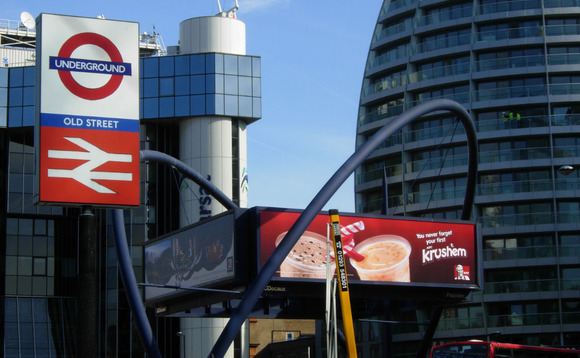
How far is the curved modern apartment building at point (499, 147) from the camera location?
95244 mm

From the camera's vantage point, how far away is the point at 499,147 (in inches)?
3962

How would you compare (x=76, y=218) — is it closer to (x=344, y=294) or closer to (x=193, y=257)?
(x=193, y=257)

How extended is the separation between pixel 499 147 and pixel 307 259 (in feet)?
197

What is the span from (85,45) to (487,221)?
76.9 m

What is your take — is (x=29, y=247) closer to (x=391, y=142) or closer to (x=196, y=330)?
(x=196, y=330)

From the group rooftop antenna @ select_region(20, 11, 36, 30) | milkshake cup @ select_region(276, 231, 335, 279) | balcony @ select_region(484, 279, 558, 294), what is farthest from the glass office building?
milkshake cup @ select_region(276, 231, 335, 279)

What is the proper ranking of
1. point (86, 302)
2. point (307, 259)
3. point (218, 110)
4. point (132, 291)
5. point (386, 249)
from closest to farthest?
point (86, 302), point (307, 259), point (132, 291), point (386, 249), point (218, 110)

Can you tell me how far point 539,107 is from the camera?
99875mm

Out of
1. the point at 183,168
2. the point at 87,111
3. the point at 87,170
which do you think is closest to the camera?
the point at 87,170

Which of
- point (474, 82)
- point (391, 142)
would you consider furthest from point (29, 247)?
point (474, 82)

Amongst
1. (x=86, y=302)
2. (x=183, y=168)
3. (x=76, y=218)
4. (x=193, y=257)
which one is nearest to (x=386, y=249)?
(x=193, y=257)

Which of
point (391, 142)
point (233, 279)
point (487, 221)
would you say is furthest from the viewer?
point (391, 142)

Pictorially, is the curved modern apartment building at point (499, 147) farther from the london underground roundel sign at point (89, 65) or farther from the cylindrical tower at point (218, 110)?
the london underground roundel sign at point (89, 65)

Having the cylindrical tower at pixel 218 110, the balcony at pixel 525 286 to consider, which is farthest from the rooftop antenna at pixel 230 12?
the balcony at pixel 525 286
